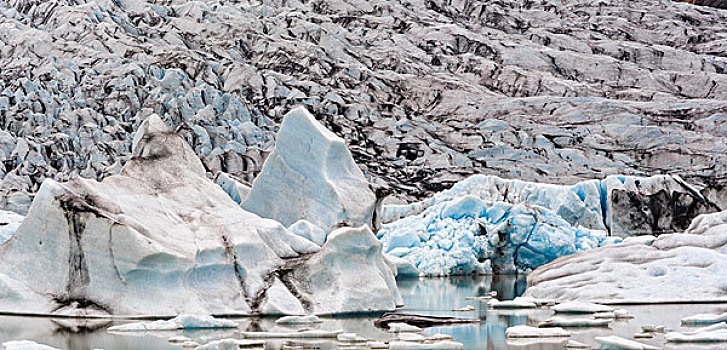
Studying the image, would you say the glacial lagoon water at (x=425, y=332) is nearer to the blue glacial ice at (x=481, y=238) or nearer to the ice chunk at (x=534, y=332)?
the ice chunk at (x=534, y=332)

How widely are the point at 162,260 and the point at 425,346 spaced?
329 centimetres

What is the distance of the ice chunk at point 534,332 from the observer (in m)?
8.71

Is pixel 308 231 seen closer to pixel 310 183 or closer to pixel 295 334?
pixel 310 183

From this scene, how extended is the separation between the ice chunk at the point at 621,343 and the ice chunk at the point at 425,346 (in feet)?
4.02

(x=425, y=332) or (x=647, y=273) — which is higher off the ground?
(x=425, y=332)

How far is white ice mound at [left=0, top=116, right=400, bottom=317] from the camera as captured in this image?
9.79 meters

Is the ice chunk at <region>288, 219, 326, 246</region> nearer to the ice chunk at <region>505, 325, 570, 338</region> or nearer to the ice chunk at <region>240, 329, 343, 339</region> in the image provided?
the ice chunk at <region>240, 329, 343, 339</region>

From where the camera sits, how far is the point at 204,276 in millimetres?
10188

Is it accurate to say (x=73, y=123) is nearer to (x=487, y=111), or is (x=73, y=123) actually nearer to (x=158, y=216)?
(x=487, y=111)

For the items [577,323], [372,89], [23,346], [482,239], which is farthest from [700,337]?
[372,89]

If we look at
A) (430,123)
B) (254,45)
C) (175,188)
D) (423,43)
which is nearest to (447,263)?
(175,188)

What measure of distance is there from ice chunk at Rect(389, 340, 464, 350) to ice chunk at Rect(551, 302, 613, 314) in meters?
3.11

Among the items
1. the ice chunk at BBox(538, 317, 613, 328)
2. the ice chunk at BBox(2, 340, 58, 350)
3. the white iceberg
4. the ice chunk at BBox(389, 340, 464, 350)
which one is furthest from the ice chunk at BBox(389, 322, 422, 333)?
the ice chunk at BBox(2, 340, 58, 350)

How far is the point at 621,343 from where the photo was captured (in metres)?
7.88
